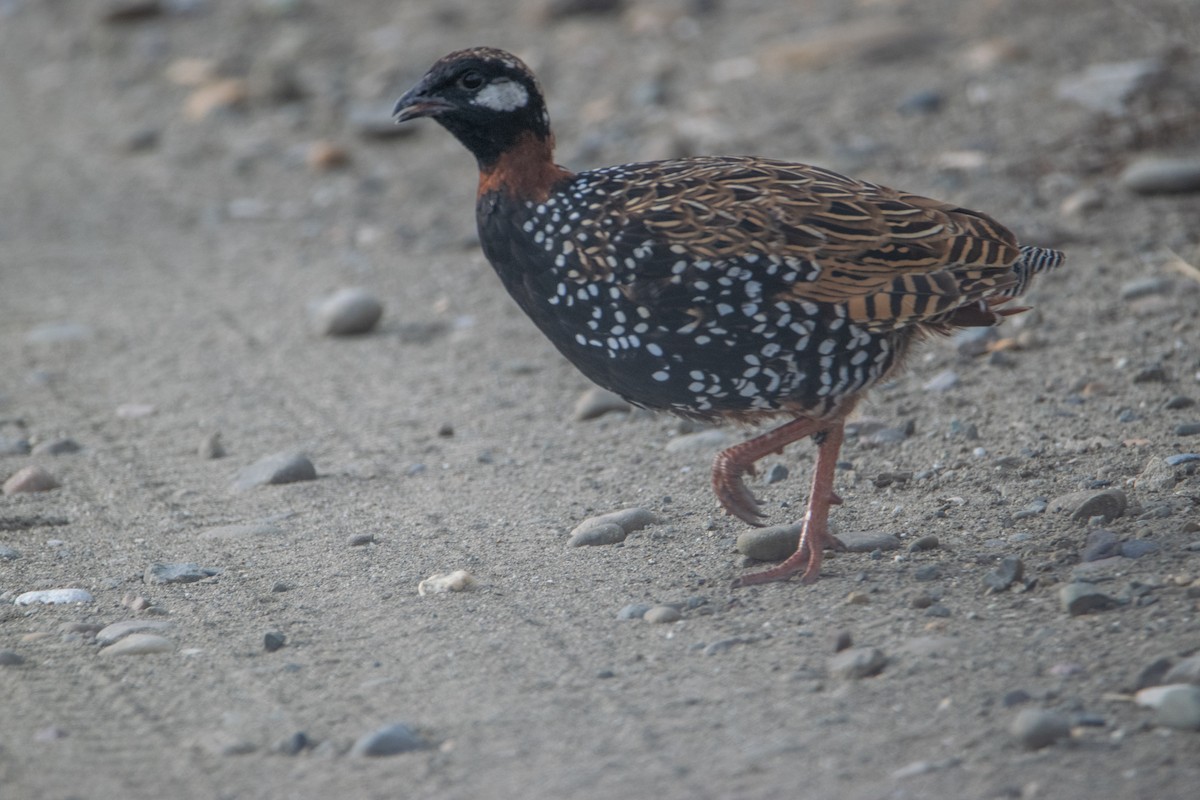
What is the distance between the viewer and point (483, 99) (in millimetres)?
4945

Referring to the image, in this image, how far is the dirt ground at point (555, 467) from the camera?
3625 mm

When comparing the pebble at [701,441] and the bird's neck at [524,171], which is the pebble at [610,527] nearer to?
the pebble at [701,441]

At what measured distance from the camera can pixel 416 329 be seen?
24.4 feet

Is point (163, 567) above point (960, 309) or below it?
below

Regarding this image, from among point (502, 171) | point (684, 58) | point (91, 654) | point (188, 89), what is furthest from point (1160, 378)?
point (188, 89)

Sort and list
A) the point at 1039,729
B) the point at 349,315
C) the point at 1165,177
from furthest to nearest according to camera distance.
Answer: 1. the point at 1165,177
2. the point at 349,315
3. the point at 1039,729

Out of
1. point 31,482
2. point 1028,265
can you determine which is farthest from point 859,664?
point 31,482

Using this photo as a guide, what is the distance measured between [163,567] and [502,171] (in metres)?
1.71

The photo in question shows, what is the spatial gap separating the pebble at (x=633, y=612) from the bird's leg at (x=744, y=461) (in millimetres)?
568

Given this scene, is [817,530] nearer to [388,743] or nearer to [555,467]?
[555,467]

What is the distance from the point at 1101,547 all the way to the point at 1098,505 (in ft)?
0.98

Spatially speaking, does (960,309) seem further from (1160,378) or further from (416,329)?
(416,329)

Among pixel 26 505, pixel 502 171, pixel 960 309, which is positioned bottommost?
pixel 26 505

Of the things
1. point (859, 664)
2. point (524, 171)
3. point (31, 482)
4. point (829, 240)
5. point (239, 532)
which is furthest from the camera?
point (31, 482)
